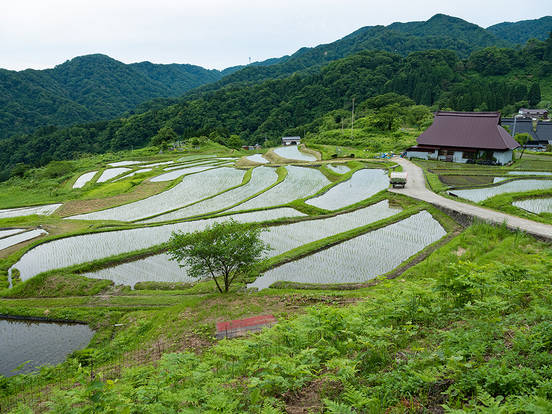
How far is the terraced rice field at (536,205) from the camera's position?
17.8m

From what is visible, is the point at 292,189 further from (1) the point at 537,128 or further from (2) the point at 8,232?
(1) the point at 537,128

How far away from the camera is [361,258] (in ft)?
49.1

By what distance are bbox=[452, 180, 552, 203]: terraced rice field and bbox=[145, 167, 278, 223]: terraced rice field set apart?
17.8 metres

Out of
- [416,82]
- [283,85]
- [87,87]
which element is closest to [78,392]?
[416,82]

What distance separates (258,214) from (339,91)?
3636 inches

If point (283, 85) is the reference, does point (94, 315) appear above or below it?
below

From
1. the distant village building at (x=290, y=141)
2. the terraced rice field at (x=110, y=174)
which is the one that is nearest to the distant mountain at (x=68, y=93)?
the terraced rice field at (x=110, y=174)

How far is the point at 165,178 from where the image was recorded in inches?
1554

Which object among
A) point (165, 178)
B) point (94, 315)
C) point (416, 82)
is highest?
point (416, 82)

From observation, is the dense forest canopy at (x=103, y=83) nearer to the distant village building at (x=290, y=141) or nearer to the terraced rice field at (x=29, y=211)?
the distant village building at (x=290, y=141)

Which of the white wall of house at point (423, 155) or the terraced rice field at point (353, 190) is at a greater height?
the white wall of house at point (423, 155)

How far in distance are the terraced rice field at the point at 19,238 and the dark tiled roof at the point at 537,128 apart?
65.0m

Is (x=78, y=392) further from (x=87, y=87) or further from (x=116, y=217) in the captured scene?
(x=87, y=87)

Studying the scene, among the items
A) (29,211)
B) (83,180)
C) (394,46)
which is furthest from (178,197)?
(394,46)
